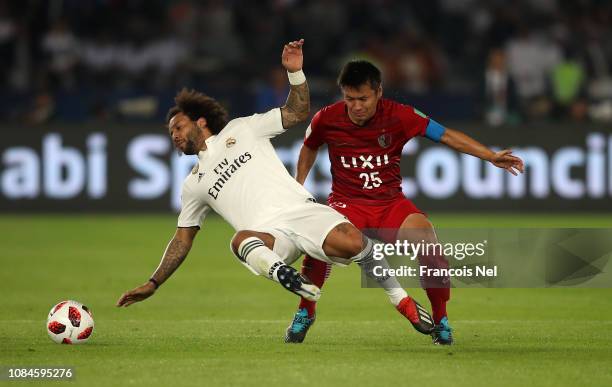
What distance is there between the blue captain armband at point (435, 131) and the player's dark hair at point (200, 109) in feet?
4.90

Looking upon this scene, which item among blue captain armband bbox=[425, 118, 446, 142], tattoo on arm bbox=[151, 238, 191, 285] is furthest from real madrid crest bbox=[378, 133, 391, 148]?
tattoo on arm bbox=[151, 238, 191, 285]

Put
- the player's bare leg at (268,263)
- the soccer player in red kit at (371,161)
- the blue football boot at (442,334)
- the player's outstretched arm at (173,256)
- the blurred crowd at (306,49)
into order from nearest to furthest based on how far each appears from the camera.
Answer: the player's bare leg at (268,263) < the soccer player in red kit at (371,161) < the blue football boot at (442,334) < the player's outstretched arm at (173,256) < the blurred crowd at (306,49)

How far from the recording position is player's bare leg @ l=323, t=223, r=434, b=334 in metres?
8.23

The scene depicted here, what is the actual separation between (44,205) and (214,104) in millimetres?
10855

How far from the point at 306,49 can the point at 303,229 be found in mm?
13541

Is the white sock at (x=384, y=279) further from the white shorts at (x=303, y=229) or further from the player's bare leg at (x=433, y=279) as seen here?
the player's bare leg at (x=433, y=279)

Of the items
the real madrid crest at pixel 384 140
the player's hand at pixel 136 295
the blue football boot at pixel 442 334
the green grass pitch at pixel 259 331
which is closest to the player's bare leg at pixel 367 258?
the blue football boot at pixel 442 334

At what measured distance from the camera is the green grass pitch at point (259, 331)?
7348 mm

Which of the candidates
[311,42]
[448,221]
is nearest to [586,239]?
[448,221]

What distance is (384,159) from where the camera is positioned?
890 cm

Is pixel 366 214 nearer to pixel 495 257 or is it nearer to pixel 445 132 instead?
pixel 445 132

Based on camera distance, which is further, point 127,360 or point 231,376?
point 127,360

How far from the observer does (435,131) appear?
8594mm

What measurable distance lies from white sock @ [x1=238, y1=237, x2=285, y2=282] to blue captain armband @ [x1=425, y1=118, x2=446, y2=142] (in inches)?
55.8
